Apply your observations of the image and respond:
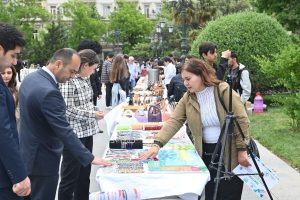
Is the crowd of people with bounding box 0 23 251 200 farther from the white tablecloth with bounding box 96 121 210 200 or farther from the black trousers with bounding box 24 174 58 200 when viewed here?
the white tablecloth with bounding box 96 121 210 200

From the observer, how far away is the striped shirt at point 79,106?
16.6 feet

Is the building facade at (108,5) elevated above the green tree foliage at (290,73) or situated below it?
above

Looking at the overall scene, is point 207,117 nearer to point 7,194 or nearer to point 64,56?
Result: point 64,56

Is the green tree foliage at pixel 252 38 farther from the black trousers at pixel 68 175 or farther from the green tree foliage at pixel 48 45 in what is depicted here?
the green tree foliage at pixel 48 45

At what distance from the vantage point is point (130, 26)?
227 feet

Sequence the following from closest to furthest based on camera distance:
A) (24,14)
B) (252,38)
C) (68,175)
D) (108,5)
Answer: (68,175) → (252,38) → (24,14) → (108,5)

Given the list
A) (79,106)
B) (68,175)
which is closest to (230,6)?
(79,106)

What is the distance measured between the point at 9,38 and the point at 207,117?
207 cm

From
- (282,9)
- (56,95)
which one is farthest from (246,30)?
(56,95)

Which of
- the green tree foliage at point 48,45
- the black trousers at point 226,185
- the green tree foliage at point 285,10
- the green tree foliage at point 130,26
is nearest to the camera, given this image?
the black trousers at point 226,185

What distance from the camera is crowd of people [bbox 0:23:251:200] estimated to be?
116 inches

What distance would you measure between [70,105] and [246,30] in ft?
37.1

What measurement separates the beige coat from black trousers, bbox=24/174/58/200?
1135mm

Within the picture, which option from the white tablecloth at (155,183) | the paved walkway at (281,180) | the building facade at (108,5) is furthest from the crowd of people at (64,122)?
the building facade at (108,5)
